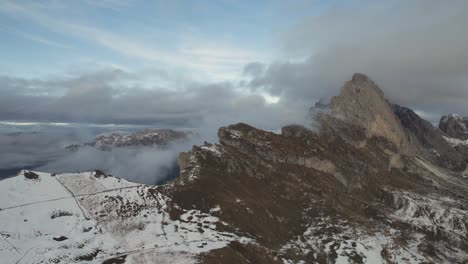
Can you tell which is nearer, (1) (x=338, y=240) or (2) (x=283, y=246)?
(2) (x=283, y=246)

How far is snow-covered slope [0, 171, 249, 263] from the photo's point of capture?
363 feet

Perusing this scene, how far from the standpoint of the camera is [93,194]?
149m

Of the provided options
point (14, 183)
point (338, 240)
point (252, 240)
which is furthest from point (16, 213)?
point (338, 240)

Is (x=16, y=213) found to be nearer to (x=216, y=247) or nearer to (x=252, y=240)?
(x=216, y=247)

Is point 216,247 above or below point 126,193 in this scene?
below

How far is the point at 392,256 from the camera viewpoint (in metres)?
195

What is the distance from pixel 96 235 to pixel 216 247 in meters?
43.7

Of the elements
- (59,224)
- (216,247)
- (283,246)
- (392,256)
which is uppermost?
(59,224)

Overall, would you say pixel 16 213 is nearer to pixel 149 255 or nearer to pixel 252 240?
pixel 149 255

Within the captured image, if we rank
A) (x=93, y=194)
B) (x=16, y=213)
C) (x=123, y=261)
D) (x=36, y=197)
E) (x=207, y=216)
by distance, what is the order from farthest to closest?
(x=207, y=216), (x=93, y=194), (x=36, y=197), (x=16, y=213), (x=123, y=261)

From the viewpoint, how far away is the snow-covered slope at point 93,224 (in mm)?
110625

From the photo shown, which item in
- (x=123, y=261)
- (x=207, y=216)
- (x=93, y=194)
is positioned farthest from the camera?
(x=207, y=216)

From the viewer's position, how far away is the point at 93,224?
5128 inches

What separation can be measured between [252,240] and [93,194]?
71982 mm
